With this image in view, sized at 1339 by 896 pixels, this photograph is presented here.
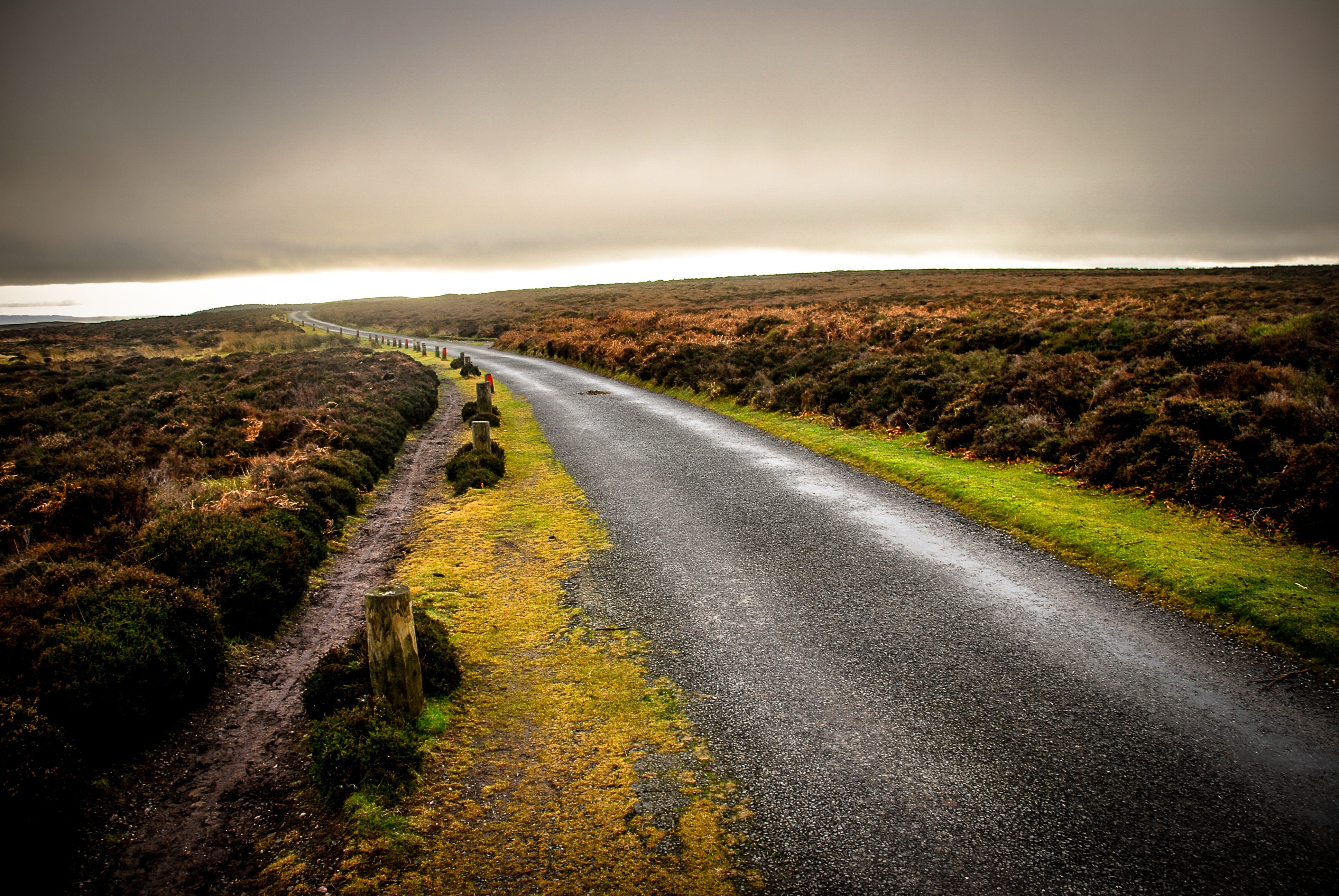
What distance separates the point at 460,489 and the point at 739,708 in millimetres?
7805

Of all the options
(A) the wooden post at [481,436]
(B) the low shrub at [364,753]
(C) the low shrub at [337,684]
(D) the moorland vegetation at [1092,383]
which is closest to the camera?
(B) the low shrub at [364,753]

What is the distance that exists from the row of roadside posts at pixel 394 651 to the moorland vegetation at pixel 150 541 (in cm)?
182

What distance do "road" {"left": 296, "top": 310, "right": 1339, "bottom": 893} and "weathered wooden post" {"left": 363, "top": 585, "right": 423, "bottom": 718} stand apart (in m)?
1.98

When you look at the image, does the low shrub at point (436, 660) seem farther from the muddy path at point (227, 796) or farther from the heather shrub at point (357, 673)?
the muddy path at point (227, 796)

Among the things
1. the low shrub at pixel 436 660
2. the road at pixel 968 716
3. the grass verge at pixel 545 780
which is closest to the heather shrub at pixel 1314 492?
the road at pixel 968 716

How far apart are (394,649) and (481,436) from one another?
323 inches

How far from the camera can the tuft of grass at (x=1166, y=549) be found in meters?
5.67

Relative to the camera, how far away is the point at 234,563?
691 cm

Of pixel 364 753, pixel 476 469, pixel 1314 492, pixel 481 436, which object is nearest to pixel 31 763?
pixel 364 753

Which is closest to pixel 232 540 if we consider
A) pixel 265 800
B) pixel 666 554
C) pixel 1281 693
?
pixel 265 800

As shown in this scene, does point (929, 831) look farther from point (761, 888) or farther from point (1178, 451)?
point (1178, 451)

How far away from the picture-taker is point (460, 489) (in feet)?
37.7

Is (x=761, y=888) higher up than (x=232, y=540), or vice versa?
(x=232, y=540)

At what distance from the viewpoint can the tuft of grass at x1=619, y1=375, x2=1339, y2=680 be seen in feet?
18.6
